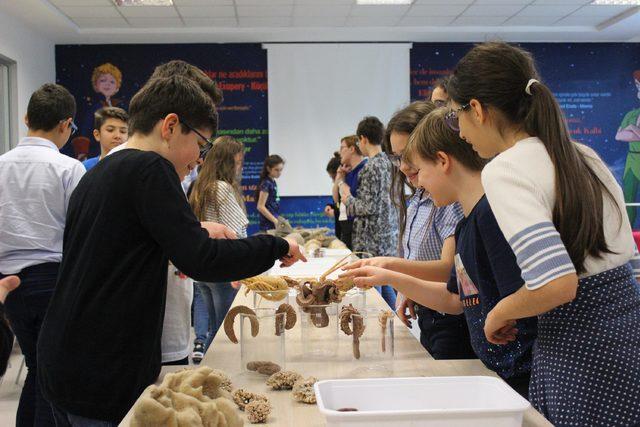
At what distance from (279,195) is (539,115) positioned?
7.46 metres

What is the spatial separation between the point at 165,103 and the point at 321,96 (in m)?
7.21

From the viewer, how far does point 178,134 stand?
1503 mm

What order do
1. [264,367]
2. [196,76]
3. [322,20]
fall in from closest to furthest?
[264,367], [196,76], [322,20]

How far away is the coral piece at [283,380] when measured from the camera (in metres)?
1.34

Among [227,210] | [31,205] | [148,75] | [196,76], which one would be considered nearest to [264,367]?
[196,76]

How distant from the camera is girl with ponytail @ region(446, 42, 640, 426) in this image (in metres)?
1.11

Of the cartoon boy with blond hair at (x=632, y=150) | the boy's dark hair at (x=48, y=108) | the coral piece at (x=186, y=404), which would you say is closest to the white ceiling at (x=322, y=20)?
the cartoon boy with blond hair at (x=632, y=150)

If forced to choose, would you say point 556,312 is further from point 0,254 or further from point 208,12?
point 208,12

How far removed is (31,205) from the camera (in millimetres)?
2738

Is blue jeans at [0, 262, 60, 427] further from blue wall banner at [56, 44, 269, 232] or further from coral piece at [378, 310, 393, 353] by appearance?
blue wall banner at [56, 44, 269, 232]

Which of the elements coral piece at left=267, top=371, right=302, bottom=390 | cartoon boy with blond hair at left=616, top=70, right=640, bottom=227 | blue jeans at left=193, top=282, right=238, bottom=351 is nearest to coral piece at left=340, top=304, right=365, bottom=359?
coral piece at left=267, top=371, right=302, bottom=390

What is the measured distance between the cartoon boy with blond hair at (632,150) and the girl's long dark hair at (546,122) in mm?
8119

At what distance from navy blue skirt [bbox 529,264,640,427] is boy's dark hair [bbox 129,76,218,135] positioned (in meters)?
0.90

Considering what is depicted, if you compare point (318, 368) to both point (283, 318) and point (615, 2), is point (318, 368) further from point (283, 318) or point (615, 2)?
point (615, 2)
